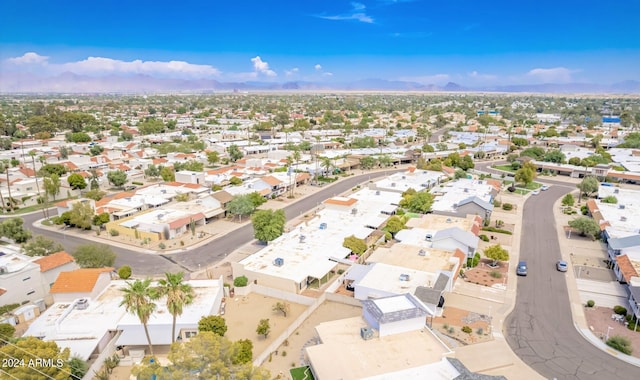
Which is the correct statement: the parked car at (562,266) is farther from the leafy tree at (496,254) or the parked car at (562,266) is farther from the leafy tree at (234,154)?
the leafy tree at (234,154)

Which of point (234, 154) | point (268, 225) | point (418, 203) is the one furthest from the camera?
point (234, 154)

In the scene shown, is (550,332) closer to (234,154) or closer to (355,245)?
(355,245)

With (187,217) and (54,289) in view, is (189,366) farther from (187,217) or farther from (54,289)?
(187,217)

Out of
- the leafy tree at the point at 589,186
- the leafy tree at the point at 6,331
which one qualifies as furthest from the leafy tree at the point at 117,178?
the leafy tree at the point at 589,186

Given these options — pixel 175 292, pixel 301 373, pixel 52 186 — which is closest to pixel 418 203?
pixel 301 373

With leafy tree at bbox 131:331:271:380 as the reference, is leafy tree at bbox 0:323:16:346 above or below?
below

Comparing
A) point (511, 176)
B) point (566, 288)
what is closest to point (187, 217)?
point (566, 288)

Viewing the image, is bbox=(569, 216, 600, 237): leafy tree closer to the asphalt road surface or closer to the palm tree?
the asphalt road surface

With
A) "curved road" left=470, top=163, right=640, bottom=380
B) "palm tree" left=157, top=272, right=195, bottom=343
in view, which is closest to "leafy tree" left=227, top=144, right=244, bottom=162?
"curved road" left=470, top=163, right=640, bottom=380
